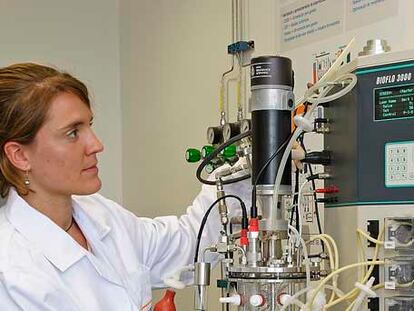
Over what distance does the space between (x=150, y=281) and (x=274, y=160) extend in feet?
2.28

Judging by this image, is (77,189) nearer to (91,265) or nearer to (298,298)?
(91,265)

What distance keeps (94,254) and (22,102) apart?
43cm

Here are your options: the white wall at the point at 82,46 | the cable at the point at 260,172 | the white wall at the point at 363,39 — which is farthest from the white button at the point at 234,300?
the white wall at the point at 82,46

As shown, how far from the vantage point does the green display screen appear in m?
1.17

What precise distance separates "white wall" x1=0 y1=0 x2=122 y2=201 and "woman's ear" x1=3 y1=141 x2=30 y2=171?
7.15ft

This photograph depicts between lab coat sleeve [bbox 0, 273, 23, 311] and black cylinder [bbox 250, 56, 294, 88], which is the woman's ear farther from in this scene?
black cylinder [bbox 250, 56, 294, 88]

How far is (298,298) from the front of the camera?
1211mm

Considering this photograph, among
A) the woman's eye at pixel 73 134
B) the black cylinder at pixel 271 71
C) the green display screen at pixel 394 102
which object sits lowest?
the woman's eye at pixel 73 134

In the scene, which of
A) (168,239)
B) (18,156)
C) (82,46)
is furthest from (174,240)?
(82,46)

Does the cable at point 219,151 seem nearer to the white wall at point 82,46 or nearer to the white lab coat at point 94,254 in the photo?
the white lab coat at point 94,254

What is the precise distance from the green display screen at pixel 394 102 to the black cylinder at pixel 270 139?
182 mm

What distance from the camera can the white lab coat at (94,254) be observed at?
1.41 m

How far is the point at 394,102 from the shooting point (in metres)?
1.19

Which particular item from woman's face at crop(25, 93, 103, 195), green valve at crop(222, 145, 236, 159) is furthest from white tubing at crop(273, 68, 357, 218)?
woman's face at crop(25, 93, 103, 195)
